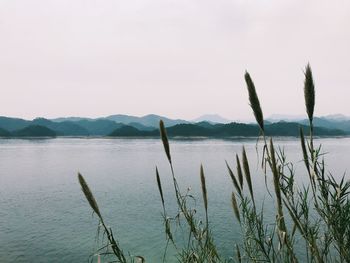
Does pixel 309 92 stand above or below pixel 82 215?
above

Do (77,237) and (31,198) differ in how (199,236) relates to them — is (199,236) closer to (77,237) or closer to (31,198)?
(77,237)

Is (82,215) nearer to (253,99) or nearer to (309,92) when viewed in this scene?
(253,99)

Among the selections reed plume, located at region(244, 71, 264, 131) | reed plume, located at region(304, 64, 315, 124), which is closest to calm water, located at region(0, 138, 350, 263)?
reed plume, located at region(304, 64, 315, 124)

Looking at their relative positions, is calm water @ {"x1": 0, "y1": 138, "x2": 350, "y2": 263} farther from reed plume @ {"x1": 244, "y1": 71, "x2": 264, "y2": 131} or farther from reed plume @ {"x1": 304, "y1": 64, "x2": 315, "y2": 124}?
reed plume @ {"x1": 244, "y1": 71, "x2": 264, "y2": 131}

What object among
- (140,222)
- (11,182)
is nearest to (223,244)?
(140,222)

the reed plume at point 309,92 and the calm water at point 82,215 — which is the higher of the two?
the reed plume at point 309,92

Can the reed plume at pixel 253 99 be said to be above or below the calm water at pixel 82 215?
above

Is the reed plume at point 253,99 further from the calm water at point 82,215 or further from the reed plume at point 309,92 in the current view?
the calm water at point 82,215

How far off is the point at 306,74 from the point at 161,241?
28576 mm

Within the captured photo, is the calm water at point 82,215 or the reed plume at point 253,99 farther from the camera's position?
the calm water at point 82,215

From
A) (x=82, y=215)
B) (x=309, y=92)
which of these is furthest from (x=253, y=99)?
(x=82, y=215)

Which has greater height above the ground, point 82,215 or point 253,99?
point 253,99

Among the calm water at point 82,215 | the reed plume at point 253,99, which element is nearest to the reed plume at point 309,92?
the reed plume at point 253,99

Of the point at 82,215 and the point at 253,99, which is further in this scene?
the point at 82,215
